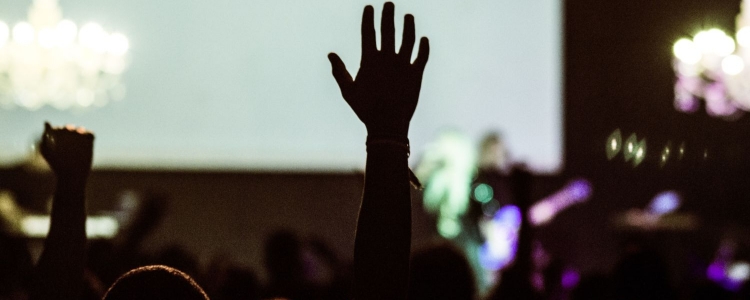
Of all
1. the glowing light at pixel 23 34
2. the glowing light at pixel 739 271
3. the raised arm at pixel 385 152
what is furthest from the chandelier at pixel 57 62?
the glowing light at pixel 739 271

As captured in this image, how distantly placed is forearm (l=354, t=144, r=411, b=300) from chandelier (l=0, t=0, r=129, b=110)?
15.6 feet

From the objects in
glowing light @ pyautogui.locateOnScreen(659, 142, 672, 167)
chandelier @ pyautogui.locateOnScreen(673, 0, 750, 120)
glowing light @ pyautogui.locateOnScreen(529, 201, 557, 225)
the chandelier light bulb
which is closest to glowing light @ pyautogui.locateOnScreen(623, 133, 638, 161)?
glowing light @ pyautogui.locateOnScreen(659, 142, 672, 167)

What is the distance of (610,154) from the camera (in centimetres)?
777

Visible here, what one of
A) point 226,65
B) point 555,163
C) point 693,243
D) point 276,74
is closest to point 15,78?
point 226,65

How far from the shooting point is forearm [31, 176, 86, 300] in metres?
1.57

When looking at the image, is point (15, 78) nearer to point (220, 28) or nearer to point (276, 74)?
point (220, 28)

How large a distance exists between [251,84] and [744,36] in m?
3.91

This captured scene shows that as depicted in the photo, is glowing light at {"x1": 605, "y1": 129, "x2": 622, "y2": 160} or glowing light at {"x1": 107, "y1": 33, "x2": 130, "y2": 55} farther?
glowing light at {"x1": 605, "y1": 129, "x2": 622, "y2": 160}

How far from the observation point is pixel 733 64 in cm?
542

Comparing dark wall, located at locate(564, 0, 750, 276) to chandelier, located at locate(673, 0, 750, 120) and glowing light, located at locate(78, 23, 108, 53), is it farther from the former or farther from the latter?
glowing light, located at locate(78, 23, 108, 53)

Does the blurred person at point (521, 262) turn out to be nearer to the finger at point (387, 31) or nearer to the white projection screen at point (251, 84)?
the finger at point (387, 31)

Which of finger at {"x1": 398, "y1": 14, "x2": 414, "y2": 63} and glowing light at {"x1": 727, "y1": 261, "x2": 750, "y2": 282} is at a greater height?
finger at {"x1": 398, "y1": 14, "x2": 414, "y2": 63}

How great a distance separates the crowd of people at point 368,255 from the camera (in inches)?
45.9

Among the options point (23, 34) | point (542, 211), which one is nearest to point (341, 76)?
point (23, 34)
